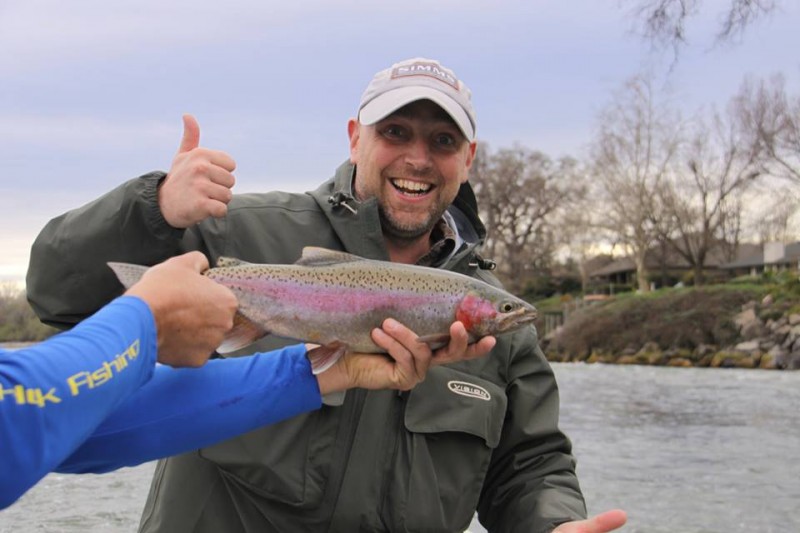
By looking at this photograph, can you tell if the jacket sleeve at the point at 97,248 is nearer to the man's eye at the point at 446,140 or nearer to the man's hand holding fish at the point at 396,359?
the man's hand holding fish at the point at 396,359

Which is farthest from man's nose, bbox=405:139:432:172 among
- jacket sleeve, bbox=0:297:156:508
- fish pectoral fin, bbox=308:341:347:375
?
jacket sleeve, bbox=0:297:156:508

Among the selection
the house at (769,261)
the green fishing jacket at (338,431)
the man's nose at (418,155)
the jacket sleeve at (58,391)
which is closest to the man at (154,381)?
the jacket sleeve at (58,391)

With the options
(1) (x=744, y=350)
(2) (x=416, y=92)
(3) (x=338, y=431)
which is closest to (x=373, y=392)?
(3) (x=338, y=431)

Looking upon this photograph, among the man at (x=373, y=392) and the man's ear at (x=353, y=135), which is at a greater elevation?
the man's ear at (x=353, y=135)

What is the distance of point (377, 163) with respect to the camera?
405cm

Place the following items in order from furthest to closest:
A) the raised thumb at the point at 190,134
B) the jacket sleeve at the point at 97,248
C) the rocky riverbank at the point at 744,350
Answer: the rocky riverbank at the point at 744,350
the jacket sleeve at the point at 97,248
the raised thumb at the point at 190,134

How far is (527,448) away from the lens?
13.7ft

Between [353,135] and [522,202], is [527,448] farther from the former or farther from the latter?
[522,202]

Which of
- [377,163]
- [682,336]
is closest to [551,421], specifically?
[377,163]

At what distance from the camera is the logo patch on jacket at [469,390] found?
392cm

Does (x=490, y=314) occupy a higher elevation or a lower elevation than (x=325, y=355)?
higher

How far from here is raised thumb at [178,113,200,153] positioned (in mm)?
3146

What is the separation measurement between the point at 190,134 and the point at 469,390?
156 cm

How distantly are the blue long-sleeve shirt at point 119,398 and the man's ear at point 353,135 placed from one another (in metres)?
1.48
